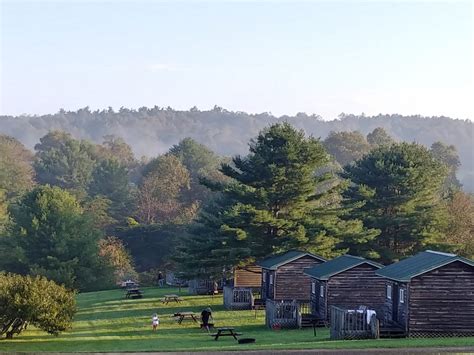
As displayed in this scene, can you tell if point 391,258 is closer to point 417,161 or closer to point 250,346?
point 417,161

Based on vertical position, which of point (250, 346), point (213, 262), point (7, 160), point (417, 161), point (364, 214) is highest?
point (7, 160)

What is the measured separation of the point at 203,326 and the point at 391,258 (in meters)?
27.9

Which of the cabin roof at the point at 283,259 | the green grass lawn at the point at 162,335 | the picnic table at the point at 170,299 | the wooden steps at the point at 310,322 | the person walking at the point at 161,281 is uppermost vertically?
the cabin roof at the point at 283,259

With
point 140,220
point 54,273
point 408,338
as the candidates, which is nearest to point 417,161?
point 54,273

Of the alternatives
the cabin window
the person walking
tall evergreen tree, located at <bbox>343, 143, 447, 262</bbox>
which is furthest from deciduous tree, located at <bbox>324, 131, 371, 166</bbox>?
the cabin window

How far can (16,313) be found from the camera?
45219 mm

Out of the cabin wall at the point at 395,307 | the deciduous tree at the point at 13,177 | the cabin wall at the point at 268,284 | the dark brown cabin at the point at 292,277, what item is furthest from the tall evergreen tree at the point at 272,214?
the deciduous tree at the point at 13,177

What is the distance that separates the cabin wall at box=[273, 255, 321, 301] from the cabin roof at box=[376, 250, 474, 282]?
1025 cm

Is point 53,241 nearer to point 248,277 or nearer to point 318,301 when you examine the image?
point 248,277

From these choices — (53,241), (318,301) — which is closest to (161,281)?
(53,241)

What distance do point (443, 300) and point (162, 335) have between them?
1537 cm

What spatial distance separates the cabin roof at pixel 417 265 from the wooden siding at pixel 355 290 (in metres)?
2.82

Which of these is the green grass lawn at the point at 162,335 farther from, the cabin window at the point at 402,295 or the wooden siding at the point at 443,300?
the cabin window at the point at 402,295

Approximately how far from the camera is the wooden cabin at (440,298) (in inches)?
1634
